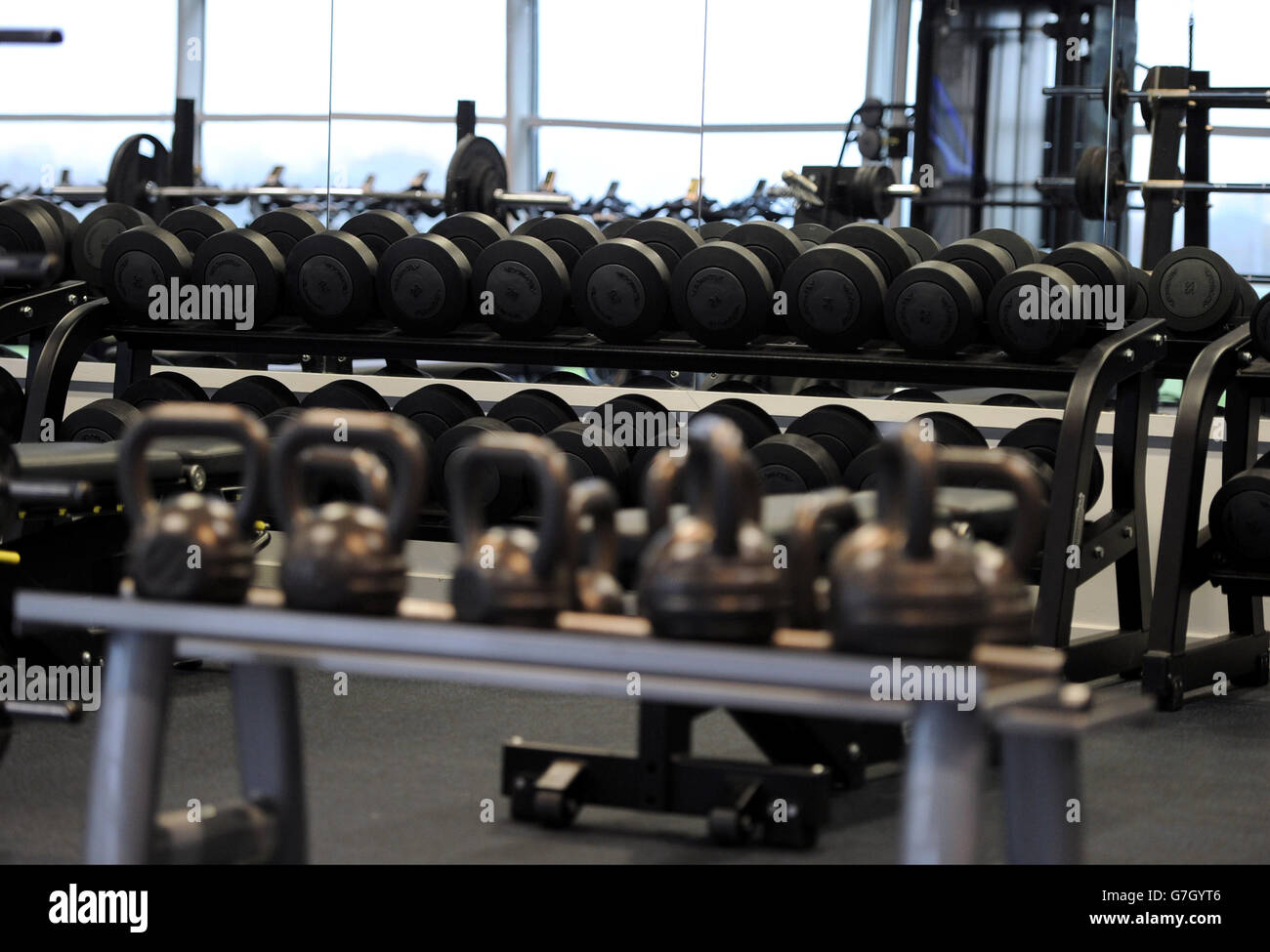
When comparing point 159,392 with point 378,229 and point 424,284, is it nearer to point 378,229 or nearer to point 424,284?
point 378,229

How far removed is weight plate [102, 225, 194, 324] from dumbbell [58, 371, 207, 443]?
0.23 meters

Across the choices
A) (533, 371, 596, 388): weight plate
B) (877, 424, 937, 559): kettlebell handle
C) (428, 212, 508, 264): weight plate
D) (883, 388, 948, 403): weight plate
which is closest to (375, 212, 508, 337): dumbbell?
(428, 212, 508, 264): weight plate

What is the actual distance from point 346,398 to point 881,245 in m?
1.60

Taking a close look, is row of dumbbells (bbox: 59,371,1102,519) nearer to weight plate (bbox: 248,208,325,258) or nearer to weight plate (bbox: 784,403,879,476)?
weight plate (bbox: 784,403,879,476)

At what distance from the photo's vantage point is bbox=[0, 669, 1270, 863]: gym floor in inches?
123

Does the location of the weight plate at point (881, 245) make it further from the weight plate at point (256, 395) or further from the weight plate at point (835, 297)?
the weight plate at point (256, 395)

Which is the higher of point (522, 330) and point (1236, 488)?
point (522, 330)

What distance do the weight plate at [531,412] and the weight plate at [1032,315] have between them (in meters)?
1.32

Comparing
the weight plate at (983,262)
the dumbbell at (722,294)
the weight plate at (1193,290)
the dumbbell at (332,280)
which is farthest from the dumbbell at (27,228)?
the weight plate at (1193,290)

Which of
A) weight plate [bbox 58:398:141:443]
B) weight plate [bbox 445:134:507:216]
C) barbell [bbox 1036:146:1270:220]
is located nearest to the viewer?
weight plate [bbox 58:398:141:443]

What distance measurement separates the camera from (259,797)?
2.42 metres

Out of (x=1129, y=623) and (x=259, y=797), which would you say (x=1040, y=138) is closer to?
(x=1129, y=623)
